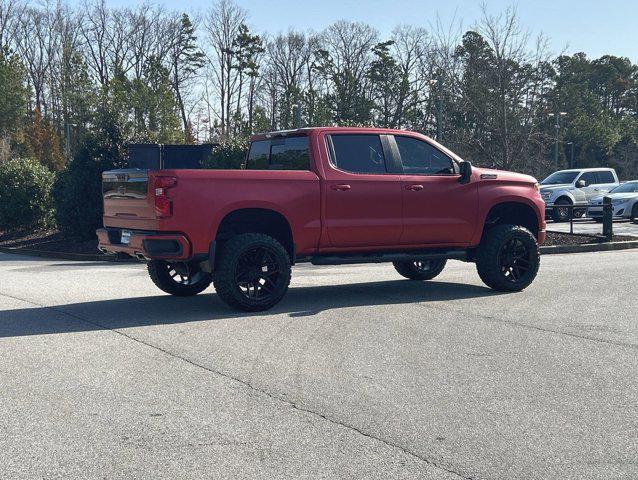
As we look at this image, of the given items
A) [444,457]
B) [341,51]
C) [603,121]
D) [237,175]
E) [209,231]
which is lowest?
[444,457]

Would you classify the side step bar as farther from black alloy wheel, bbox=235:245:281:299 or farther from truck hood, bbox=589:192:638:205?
truck hood, bbox=589:192:638:205

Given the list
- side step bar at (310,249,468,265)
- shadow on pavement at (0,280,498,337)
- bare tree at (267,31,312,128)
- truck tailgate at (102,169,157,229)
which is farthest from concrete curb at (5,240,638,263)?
bare tree at (267,31,312,128)

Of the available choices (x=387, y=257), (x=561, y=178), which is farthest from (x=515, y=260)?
(x=561, y=178)

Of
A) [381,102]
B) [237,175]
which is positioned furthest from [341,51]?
[237,175]

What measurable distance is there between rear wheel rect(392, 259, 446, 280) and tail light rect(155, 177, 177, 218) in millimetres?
4453

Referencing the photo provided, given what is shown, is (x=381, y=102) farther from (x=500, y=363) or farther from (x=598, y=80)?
(x=500, y=363)

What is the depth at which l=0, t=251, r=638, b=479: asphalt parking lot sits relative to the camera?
14.3 feet

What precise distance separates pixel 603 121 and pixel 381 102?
21247 mm

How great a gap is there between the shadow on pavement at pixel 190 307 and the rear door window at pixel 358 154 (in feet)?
5.39

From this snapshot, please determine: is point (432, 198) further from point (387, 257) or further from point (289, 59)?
point (289, 59)

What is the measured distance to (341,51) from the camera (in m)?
64.3

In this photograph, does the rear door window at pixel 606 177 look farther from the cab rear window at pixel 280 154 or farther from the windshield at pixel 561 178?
the cab rear window at pixel 280 154

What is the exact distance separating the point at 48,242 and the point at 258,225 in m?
14.8

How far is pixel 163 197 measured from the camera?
8.52 meters
